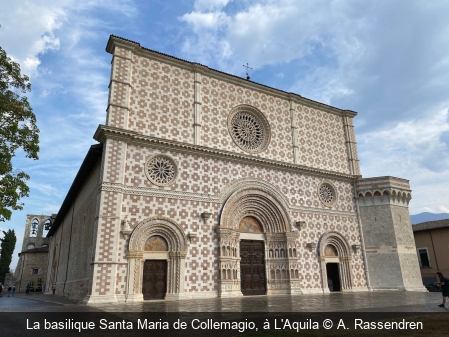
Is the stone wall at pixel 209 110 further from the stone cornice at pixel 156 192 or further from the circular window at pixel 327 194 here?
Result: the stone cornice at pixel 156 192

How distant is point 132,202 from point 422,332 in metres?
13.7

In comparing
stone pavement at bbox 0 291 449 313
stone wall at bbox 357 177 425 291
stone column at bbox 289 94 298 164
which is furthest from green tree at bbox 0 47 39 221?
stone wall at bbox 357 177 425 291

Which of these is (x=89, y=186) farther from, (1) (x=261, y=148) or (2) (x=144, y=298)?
(1) (x=261, y=148)

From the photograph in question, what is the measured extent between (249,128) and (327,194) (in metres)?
7.72

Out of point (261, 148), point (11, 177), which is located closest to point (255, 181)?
point (261, 148)

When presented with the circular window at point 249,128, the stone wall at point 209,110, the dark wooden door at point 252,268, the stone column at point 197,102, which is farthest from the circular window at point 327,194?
the stone column at point 197,102

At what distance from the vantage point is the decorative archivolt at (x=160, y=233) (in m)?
16.5

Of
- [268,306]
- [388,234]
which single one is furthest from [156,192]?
[388,234]

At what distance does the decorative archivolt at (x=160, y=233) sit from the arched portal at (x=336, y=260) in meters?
10.2

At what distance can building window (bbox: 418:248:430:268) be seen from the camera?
32531 mm

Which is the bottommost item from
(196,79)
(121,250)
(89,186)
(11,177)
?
(121,250)

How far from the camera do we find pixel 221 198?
19.8 meters

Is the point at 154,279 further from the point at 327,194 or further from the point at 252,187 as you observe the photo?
the point at 327,194

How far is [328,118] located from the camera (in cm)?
2706
